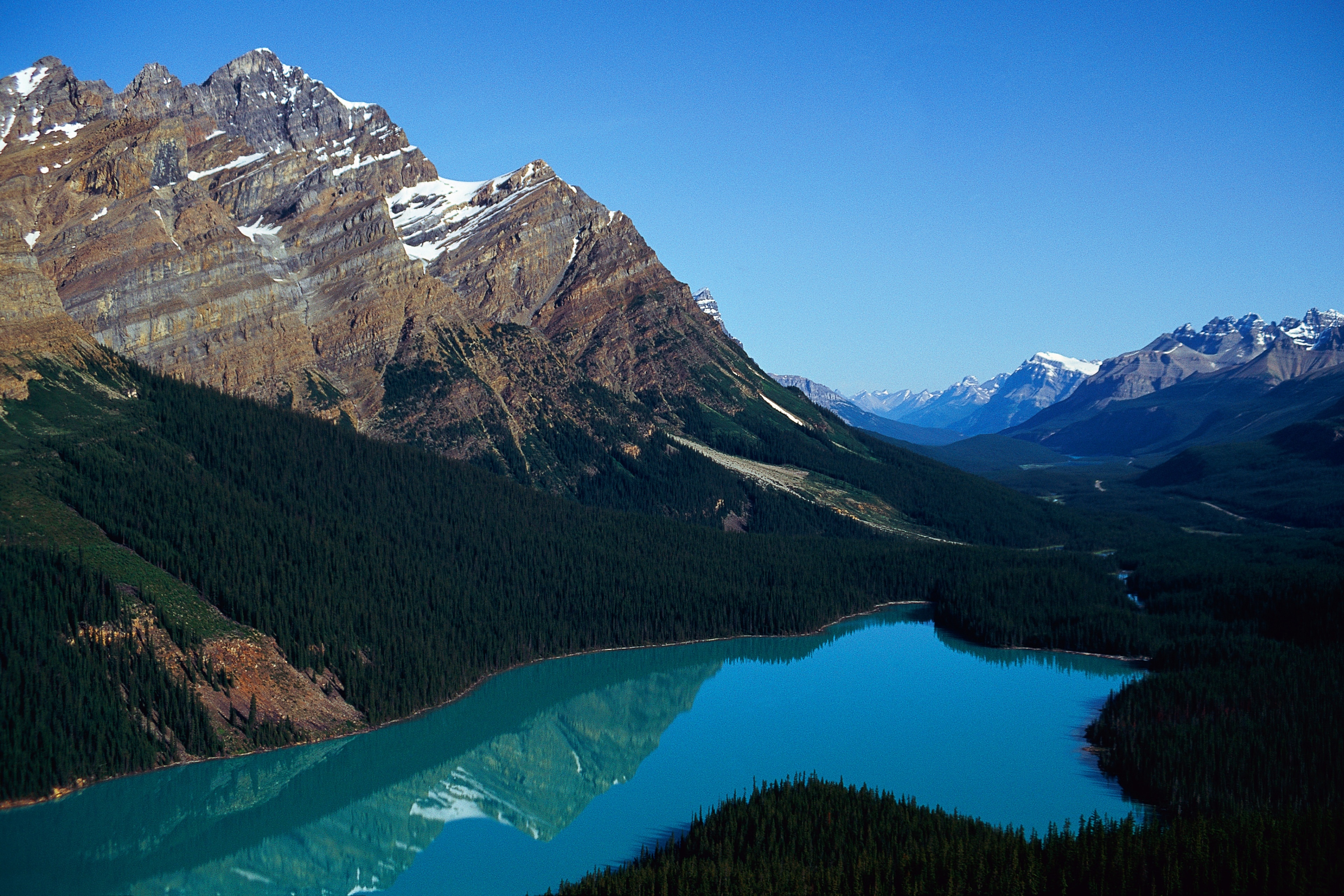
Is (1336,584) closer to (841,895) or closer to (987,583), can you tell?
(987,583)

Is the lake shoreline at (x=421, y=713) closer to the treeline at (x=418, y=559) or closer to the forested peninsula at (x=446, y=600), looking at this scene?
the forested peninsula at (x=446, y=600)

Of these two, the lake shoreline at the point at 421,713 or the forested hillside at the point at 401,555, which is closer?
the lake shoreline at the point at 421,713

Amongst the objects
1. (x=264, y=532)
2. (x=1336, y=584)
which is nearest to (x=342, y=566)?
(x=264, y=532)

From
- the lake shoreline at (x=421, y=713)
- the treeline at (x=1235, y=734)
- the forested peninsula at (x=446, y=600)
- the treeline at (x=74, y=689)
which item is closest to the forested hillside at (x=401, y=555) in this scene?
the forested peninsula at (x=446, y=600)

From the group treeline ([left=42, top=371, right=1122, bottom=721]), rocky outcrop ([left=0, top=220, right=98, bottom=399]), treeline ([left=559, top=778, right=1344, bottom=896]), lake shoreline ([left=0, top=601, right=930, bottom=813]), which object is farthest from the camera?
rocky outcrop ([left=0, top=220, right=98, bottom=399])

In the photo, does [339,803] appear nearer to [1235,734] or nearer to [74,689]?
[74,689]

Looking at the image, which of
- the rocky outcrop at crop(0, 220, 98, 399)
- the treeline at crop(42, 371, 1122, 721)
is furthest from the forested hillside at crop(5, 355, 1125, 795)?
the rocky outcrop at crop(0, 220, 98, 399)

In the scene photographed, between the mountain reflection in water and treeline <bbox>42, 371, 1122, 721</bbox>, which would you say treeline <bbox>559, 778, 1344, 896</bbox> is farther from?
treeline <bbox>42, 371, 1122, 721</bbox>

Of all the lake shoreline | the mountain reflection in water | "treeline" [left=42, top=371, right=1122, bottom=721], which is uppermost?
"treeline" [left=42, top=371, right=1122, bottom=721]
